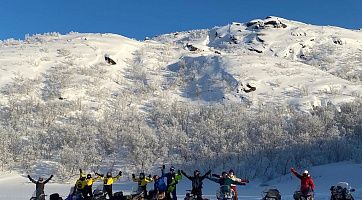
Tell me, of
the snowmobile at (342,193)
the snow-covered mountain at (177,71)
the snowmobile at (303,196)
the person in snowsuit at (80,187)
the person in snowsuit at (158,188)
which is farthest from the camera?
the snow-covered mountain at (177,71)

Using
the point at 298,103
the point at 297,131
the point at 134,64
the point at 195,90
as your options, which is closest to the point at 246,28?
the point at 134,64

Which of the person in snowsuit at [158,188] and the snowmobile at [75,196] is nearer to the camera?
the snowmobile at [75,196]

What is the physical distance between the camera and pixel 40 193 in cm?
1811

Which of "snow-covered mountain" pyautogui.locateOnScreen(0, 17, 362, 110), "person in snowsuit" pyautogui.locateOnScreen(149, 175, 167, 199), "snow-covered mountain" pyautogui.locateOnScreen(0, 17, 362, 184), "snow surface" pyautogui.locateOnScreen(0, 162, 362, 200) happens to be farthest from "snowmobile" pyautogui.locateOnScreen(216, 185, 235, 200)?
"snow-covered mountain" pyautogui.locateOnScreen(0, 17, 362, 110)

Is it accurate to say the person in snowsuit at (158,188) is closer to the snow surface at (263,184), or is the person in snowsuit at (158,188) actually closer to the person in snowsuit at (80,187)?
the person in snowsuit at (80,187)

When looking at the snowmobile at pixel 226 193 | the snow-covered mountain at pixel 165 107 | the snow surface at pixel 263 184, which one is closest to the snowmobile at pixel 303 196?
the snowmobile at pixel 226 193

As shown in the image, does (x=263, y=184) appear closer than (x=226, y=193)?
No

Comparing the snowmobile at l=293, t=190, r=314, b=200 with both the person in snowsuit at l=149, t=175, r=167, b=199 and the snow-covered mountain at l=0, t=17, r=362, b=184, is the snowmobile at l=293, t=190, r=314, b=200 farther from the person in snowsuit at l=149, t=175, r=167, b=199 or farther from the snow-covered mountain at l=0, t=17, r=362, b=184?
the snow-covered mountain at l=0, t=17, r=362, b=184

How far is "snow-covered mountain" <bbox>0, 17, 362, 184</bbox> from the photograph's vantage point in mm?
38156

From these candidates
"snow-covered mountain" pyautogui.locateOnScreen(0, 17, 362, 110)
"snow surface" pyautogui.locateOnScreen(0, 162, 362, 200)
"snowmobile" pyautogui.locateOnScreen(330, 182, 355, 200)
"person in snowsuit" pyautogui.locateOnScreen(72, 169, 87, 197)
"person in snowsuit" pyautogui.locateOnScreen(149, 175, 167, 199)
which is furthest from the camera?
"snow-covered mountain" pyautogui.locateOnScreen(0, 17, 362, 110)

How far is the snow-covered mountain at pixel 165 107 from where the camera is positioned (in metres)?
38.2

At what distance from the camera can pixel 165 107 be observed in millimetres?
52469

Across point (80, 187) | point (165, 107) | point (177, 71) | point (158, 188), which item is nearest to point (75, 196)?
point (80, 187)

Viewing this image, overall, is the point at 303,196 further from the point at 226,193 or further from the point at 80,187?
the point at 80,187
